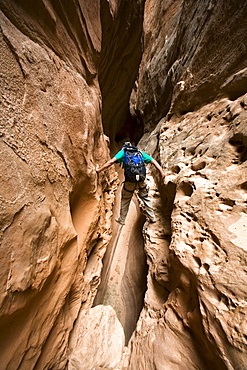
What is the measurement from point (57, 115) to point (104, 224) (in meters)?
2.28

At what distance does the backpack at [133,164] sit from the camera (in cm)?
273

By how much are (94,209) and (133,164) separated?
1.14m

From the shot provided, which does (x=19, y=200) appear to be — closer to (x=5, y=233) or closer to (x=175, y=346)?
(x=5, y=233)

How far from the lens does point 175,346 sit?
147cm

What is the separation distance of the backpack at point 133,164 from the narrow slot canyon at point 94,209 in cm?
55

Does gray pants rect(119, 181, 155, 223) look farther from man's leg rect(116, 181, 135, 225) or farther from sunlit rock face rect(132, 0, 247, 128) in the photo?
sunlit rock face rect(132, 0, 247, 128)

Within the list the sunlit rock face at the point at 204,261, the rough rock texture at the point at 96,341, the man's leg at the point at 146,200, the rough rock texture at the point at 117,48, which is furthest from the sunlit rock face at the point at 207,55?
the rough rock texture at the point at 96,341

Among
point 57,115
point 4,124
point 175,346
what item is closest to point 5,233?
point 4,124

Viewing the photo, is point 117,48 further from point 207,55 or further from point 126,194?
point 126,194

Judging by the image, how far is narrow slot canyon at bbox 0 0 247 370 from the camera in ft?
3.39

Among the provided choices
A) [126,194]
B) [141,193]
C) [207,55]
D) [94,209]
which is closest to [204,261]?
[94,209]

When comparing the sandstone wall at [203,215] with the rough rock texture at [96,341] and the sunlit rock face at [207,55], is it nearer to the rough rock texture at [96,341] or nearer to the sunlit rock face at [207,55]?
the sunlit rock face at [207,55]

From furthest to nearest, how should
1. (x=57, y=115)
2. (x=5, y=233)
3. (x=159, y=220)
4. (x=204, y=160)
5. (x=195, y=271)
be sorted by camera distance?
1. (x=159, y=220)
2. (x=204, y=160)
3. (x=57, y=115)
4. (x=195, y=271)
5. (x=5, y=233)

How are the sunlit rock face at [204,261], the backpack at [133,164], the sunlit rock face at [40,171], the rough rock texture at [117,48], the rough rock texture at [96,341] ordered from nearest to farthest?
the sunlit rock face at [40,171] → the sunlit rock face at [204,261] → the rough rock texture at [96,341] → the backpack at [133,164] → the rough rock texture at [117,48]
